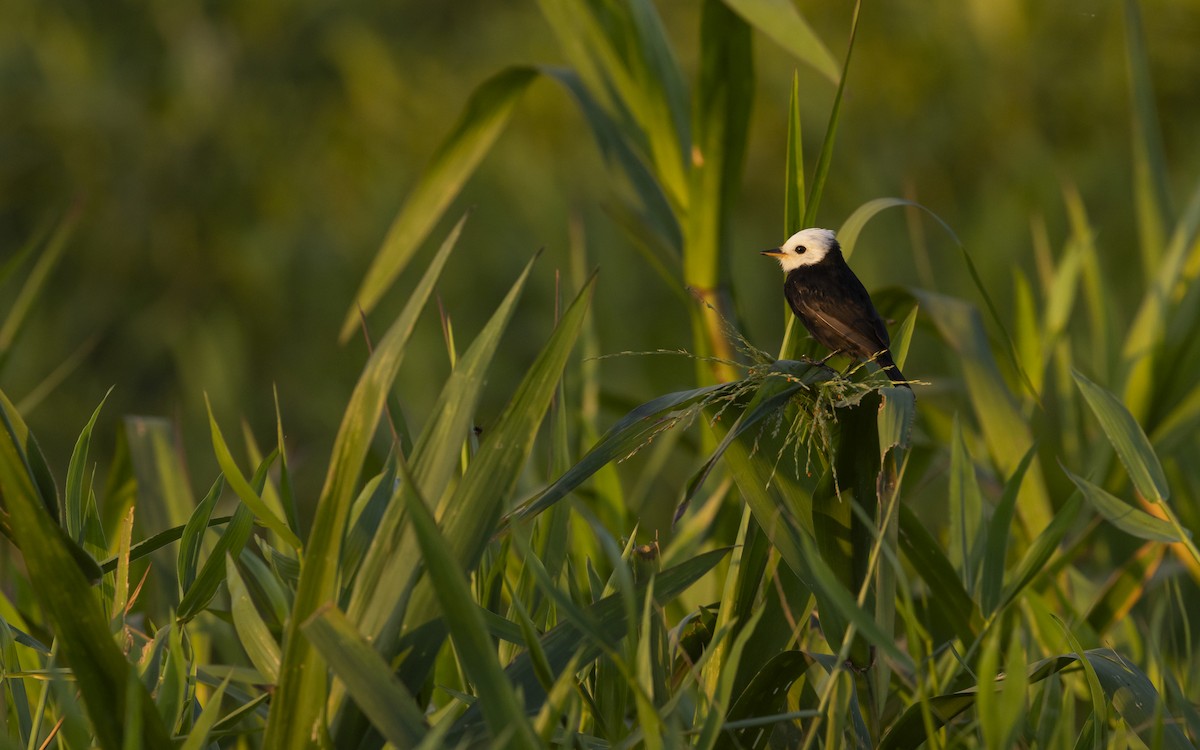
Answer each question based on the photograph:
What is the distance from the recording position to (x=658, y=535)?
1622 millimetres

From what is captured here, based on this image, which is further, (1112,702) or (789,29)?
(789,29)

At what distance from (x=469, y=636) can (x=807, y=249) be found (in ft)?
2.50

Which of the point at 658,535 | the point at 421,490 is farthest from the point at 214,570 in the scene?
the point at 658,535

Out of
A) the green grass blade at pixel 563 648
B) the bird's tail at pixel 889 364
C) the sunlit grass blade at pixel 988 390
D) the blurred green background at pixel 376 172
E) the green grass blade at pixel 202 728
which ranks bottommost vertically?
the blurred green background at pixel 376 172

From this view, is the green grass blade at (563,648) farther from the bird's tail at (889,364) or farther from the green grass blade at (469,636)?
the bird's tail at (889,364)

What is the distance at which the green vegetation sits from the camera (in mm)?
1103

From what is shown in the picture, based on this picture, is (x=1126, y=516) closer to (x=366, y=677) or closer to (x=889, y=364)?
(x=889, y=364)

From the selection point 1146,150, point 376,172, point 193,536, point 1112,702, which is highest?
point 193,536

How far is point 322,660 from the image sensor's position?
1081 millimetres

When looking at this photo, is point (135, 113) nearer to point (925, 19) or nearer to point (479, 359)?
point (925, 19)

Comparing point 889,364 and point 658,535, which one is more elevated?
point 889,364

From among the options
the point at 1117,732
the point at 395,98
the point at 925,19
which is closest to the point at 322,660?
the point at 1117,732

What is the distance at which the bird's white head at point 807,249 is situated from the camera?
157cm

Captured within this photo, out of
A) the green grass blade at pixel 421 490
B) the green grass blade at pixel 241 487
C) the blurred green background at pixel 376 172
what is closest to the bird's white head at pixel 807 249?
the green grass blade at pixel 421 490
